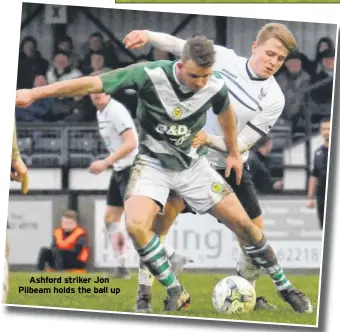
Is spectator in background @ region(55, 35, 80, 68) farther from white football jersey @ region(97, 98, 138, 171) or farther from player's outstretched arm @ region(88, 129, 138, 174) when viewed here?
player's outstretched arm @ region(88, 129, 138, 174)

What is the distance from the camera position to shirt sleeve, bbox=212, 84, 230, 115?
33.3 feet

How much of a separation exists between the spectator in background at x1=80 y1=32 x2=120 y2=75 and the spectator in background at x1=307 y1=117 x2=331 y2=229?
5.51 feet

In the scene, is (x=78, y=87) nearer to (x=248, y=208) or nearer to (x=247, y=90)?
(x=247, y=90)

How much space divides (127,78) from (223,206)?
1.24 metres

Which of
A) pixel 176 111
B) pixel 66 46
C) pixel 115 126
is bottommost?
pixel 115 126

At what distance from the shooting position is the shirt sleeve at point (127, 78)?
33.0ft

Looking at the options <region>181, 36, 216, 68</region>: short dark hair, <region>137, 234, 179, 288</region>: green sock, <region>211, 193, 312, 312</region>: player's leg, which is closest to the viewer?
<region>181, 36, 216, 68</region>: short dark hair

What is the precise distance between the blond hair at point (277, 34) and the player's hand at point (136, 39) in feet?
2.86

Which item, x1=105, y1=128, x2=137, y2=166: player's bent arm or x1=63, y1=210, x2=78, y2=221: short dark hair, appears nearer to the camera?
x1=105, y1=128, x2=137, y2=166: player's bent arm

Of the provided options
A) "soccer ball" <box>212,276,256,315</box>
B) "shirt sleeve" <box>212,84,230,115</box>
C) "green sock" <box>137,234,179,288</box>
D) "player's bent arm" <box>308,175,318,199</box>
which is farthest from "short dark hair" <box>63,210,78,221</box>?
"player's bent arm" <box>308,175,318,199</box>

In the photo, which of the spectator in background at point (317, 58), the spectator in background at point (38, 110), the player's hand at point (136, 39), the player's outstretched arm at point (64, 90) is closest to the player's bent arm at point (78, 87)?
the player's outstretched arm at point (64, 90)

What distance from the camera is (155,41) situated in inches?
399

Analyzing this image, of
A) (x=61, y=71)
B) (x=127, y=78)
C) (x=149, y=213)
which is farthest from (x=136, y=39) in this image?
(x=149, y=213)

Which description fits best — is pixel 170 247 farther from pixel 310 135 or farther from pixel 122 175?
pixel 310 135
